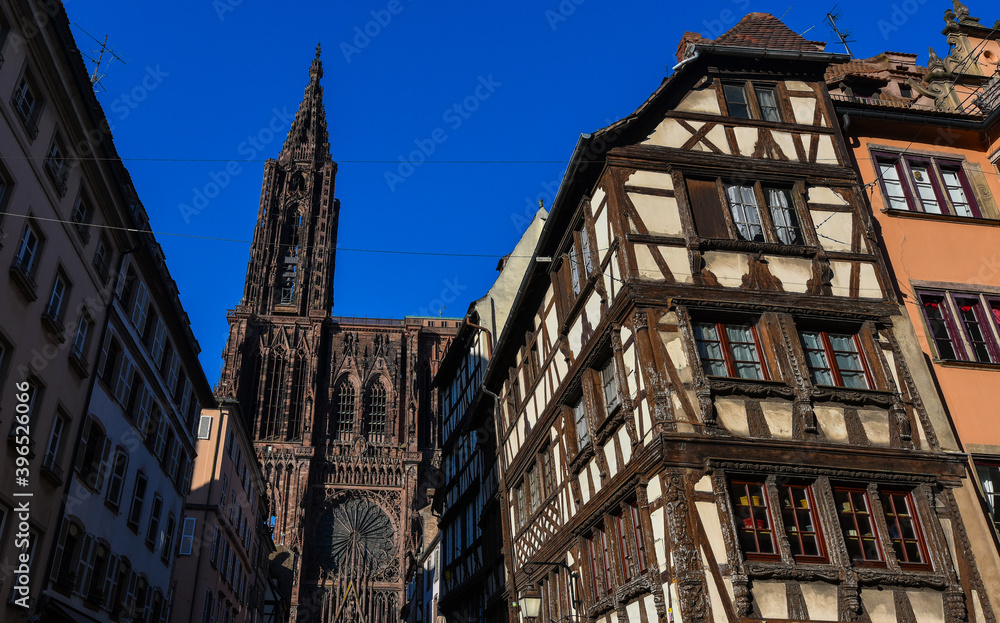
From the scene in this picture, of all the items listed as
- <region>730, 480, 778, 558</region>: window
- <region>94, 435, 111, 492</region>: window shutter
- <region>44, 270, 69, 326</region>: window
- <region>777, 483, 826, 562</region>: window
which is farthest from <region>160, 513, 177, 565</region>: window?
<region>777, 483, 826, 562</region>: window

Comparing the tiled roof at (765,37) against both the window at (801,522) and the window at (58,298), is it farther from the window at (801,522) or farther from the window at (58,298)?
the window at (58,298)

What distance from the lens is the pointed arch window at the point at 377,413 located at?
67.0 metres

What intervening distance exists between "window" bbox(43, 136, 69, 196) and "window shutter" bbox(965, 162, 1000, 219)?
17.3 meters

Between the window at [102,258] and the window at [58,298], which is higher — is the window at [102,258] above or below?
above

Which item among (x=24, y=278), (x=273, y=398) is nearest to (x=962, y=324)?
(x=24, y=278)

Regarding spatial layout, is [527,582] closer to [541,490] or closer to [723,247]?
[541,490]

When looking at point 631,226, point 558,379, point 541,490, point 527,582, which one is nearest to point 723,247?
point 631,226

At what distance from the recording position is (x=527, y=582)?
17375mm

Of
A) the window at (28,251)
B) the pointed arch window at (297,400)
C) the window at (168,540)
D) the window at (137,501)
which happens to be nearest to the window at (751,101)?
the window at (28,251)

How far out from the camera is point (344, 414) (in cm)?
6738

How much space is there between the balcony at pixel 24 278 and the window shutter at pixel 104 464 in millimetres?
4721

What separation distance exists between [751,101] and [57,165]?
510 inches

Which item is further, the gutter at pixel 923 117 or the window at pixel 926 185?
the gutter at pixel 923 117

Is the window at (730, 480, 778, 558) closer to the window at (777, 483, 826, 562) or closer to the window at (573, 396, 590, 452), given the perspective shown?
the window at (777, 483, 826, 562)
